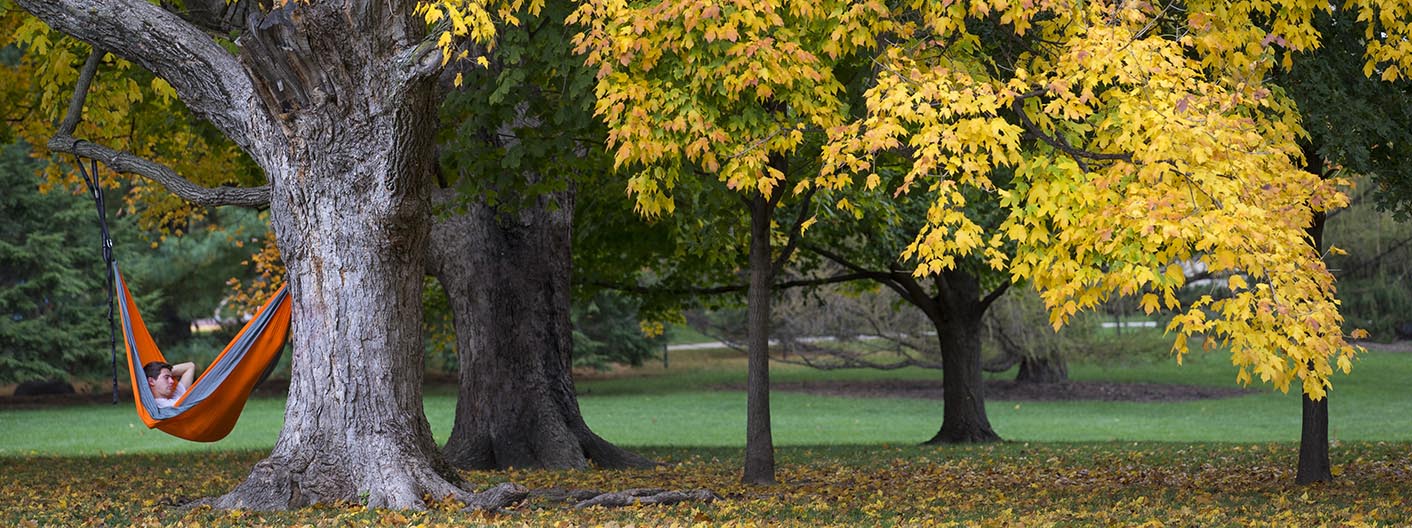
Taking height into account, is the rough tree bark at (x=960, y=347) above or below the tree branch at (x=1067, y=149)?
below

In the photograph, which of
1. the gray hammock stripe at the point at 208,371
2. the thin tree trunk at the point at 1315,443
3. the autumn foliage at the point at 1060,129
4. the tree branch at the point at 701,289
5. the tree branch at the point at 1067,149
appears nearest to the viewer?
the autumn foliage at the point at 1060,129

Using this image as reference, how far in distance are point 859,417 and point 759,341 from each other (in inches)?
603

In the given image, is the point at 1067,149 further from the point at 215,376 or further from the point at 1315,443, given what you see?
the point at 215,376

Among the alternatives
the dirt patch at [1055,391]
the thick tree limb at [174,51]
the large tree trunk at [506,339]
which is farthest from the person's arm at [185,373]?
the dirt patch at [1055,391]

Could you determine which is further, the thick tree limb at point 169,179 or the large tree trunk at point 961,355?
the large tree trunk at point 961,355

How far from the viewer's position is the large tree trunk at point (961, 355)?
1656 centimetres

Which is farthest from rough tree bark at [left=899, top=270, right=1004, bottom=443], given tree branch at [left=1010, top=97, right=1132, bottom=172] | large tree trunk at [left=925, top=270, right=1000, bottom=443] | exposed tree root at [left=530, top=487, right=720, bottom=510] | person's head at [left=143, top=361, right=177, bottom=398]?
person's head at [left=143, top=361, right=177, bottom=398]

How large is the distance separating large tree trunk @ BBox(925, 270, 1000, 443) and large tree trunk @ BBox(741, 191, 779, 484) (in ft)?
21.0

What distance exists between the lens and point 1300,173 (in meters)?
7.68

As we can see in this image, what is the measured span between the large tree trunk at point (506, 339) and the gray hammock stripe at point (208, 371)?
334 cm

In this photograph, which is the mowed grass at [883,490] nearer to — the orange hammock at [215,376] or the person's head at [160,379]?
the orange hammock at [215,376]

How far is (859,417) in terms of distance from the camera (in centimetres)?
2520

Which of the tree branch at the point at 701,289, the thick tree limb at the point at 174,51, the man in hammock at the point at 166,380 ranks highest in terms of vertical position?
the thick tree limb at the point at 174,51

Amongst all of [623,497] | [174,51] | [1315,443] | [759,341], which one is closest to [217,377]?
[174,51]
